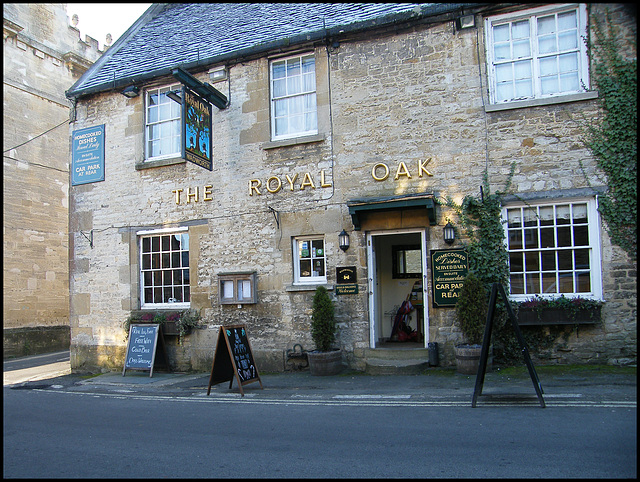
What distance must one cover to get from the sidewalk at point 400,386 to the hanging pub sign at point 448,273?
132 cm

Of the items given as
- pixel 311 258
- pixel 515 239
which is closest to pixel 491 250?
pixel 515 239

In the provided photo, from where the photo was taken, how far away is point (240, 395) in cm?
895

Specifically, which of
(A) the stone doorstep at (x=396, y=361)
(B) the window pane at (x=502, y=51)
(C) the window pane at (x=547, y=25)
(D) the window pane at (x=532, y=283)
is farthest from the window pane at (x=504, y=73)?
(A) the stone doorstep at (x=396, y=361)

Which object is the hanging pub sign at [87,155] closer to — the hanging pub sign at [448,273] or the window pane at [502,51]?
the hanging pub sign at [448,273]

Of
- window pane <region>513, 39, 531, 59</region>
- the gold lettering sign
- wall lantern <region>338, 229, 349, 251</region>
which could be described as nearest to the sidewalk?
wall lantern <region>338, 229, 349, 251</region>

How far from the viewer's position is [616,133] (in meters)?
9.20

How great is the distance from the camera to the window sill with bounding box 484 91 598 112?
9.35m

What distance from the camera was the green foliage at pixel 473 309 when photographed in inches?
369

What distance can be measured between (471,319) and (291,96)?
6.03m

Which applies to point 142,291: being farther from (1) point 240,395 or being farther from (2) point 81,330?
(1) point 240,395

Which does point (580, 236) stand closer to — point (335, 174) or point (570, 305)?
point (570, 305)

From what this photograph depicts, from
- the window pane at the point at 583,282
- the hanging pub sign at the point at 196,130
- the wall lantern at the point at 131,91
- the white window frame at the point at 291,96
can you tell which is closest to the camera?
the window pane at the point at 583,282

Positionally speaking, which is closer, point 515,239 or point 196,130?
point 515,239

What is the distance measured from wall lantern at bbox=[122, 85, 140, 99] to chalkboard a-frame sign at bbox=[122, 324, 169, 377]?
18.1ft
